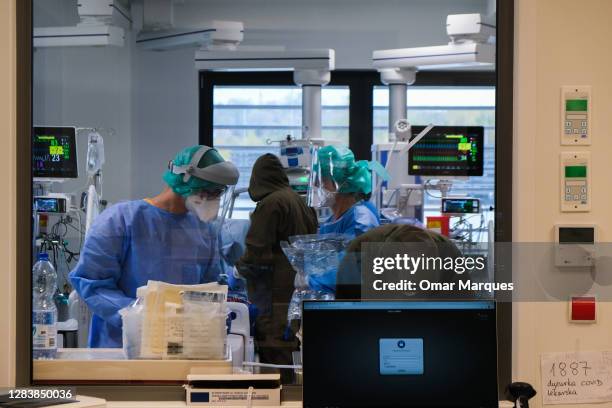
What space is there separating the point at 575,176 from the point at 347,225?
29.5 inches

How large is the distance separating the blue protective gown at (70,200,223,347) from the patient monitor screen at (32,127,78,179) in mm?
211

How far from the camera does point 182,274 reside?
2568 millimetres

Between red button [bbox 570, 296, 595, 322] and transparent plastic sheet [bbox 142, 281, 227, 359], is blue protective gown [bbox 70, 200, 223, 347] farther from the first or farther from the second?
red button [bbox 570, 296, 595, 322]

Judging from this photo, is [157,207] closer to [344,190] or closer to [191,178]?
[191,178]

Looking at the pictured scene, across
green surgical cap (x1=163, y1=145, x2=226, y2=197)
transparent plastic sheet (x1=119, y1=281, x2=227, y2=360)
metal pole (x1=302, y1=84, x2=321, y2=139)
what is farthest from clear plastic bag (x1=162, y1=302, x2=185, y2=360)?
metal pole (x1=302, y1=84, x2=321, y2=139)

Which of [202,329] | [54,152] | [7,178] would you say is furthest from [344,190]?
[7,178]

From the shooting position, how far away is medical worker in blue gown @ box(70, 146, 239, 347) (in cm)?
255

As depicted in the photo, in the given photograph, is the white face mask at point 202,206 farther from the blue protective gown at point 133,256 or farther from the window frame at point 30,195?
the window frame at point 30,195

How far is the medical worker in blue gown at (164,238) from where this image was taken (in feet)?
8.36

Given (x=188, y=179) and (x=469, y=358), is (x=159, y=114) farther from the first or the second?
(x=469, y=358)

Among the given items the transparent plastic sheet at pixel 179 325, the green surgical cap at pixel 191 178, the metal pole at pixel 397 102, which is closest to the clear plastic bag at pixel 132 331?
the transparent plastic sheet at pixel 179 325

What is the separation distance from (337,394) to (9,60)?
1.34m

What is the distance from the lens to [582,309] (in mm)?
2258

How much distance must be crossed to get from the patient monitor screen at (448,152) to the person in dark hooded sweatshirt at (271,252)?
0.50 metres
